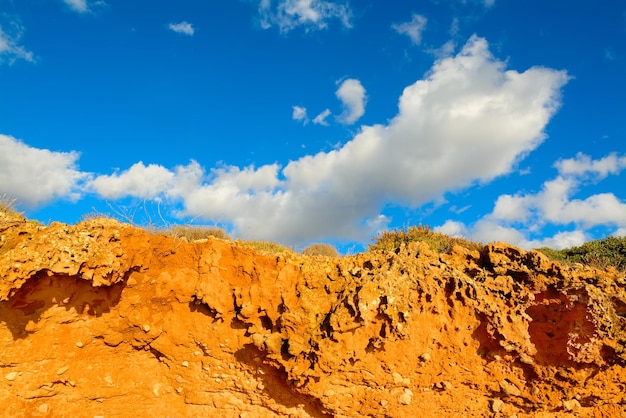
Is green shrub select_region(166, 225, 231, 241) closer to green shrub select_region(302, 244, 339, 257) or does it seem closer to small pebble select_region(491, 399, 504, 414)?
green shrub select_region(302, 244, 339, 257)

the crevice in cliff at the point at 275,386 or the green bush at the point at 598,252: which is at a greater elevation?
the green bush at the point at 598,252

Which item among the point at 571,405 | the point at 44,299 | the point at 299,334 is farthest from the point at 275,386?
the point at 571,405

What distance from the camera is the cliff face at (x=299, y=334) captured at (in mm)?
5762

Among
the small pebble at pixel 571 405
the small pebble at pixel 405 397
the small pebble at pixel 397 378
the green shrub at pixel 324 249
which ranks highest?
the green shrub at pixel 324 249

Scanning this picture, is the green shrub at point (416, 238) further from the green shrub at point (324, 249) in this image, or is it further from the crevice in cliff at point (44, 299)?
the crevice in cliff at point (44, 299)

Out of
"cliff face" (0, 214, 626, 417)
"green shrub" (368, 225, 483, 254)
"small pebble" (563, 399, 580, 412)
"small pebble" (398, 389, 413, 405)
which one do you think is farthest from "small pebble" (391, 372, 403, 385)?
"green shrub" (368, 225, 483, 254)

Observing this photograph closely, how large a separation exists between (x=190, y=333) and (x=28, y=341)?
2.20 m

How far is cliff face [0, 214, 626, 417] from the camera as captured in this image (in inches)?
227

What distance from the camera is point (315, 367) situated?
5738 millimetres

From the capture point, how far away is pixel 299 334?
5906 mm

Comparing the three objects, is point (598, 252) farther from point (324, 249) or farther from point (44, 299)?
point (44, 299)

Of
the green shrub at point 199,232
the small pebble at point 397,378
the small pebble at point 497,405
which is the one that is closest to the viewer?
the small pebble at point 397,378

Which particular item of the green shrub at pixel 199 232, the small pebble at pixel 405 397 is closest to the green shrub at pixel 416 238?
the green shrub at pixel 199 232

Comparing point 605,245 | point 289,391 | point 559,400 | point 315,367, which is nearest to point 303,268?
point 315,367
